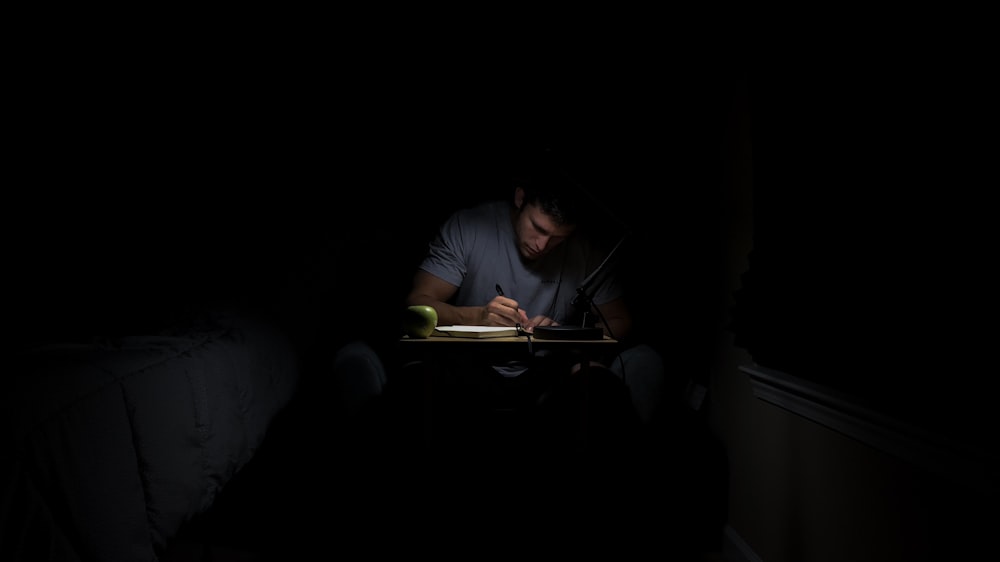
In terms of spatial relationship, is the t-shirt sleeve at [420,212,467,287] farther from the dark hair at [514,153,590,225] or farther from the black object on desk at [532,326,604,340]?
the black object on desk at [532,326,604,340]

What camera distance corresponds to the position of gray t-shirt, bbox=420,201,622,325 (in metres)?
2.39

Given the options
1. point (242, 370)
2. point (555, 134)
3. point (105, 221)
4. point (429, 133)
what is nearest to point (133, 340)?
point (242, 370)

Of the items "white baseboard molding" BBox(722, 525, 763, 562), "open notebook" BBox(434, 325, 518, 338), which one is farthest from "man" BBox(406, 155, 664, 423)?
"white baseboard molding" BBox(722, 525, 763, 562)

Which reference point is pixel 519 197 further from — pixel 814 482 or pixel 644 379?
pixel 814 482

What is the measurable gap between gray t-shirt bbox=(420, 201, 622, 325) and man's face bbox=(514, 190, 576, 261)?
2.3 inches

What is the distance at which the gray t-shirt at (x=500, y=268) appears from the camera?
239 cm

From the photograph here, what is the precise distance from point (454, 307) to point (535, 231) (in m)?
0.45

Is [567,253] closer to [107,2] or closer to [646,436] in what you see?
[646,436]

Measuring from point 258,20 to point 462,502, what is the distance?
7.09ft

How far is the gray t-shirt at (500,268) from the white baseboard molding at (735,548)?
950 mm

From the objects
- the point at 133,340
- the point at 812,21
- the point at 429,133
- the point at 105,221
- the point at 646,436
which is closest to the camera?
the point at 812,21

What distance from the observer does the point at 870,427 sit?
3.67 ft

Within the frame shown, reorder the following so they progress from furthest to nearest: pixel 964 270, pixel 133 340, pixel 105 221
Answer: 1. pixel 105 221
2. pixel 133 340
3. pixel 964 270

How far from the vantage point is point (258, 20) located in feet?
8.11
